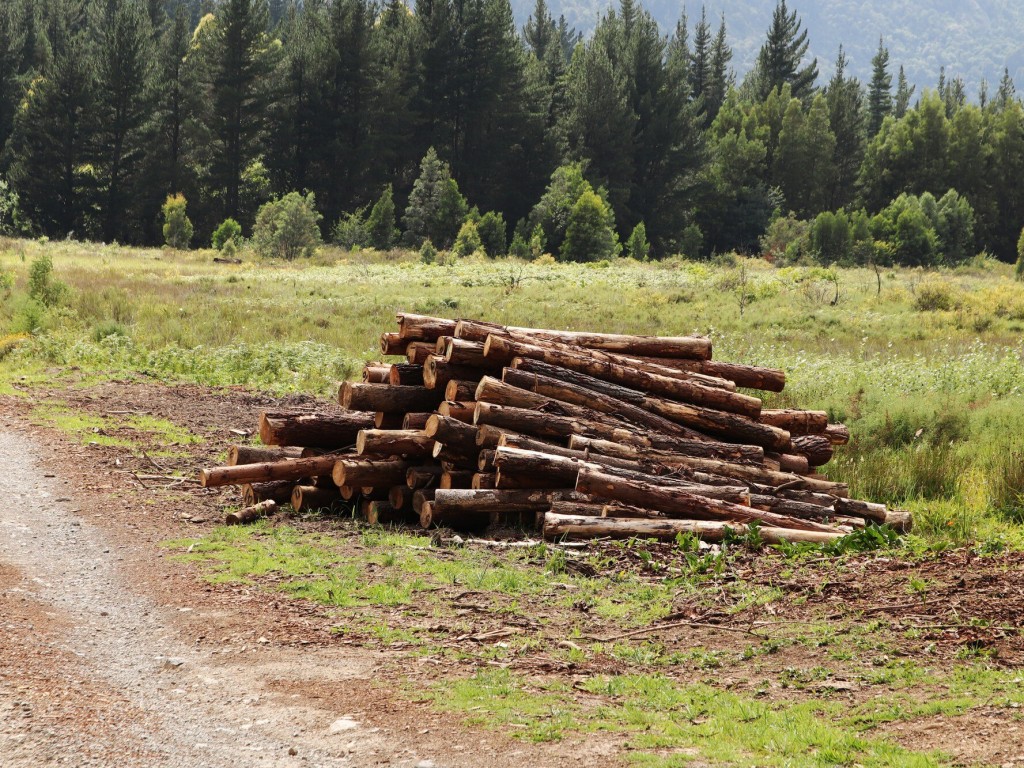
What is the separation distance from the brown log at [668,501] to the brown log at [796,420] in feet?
10.0

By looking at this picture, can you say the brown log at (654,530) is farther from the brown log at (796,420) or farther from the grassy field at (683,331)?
the brown log at (796,420)

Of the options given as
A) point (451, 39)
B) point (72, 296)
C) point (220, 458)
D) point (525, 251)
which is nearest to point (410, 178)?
point (451, 39)

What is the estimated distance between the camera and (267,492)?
1123 centimetres

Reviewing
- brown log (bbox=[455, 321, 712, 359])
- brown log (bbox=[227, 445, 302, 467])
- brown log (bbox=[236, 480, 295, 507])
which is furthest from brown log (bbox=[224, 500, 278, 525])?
brown log (bbox=[455, 321, 712, 359])

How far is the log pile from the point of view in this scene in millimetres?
9852

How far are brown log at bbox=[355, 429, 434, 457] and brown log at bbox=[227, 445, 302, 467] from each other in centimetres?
135

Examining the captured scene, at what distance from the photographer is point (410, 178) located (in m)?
77.2

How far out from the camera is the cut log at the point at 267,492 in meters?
11.2

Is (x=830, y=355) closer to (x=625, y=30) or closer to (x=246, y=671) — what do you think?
(x=246, y=671)

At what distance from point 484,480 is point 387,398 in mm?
1568

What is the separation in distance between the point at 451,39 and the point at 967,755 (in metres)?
75.3

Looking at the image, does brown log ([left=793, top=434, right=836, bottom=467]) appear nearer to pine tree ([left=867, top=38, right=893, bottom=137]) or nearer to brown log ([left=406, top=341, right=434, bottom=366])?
brown log ([left=406, top=341, right=434, bottom=366])

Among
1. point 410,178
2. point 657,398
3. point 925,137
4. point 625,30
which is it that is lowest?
point 657,398

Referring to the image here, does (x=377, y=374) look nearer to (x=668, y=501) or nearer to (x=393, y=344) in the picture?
(x=393, y=344)
